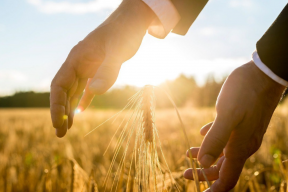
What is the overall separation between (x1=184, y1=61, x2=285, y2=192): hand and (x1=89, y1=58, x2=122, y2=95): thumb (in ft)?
1.28

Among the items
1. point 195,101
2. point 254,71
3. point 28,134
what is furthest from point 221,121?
point 195,101

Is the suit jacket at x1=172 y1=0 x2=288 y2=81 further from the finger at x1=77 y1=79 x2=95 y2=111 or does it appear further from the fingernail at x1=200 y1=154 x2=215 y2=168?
the finger at x1=77 y1=79 x2=95 y2=111

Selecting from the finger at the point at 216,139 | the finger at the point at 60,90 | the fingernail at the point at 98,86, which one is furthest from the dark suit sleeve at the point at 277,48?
the finger at the point at 60,90

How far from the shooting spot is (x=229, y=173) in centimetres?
101

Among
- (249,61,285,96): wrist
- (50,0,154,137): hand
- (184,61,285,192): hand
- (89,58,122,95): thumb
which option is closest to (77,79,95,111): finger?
(50,0,154,137): hand

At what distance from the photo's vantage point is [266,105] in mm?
1009

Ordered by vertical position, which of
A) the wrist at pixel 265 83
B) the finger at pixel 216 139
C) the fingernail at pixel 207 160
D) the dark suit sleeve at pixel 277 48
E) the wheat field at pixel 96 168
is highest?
the dark suit sleeve at pixel 277 48

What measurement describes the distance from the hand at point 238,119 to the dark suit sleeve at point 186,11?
1.28 feet

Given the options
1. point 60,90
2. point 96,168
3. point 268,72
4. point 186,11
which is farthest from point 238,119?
point 96,168

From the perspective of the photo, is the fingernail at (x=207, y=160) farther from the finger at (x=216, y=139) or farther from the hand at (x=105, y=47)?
the hand at (x=105, y=47)

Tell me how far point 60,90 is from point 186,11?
669 millimetres

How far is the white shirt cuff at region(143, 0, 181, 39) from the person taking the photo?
3.78ft

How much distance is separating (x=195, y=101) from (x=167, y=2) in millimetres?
24700

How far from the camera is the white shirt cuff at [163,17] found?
1152mm
